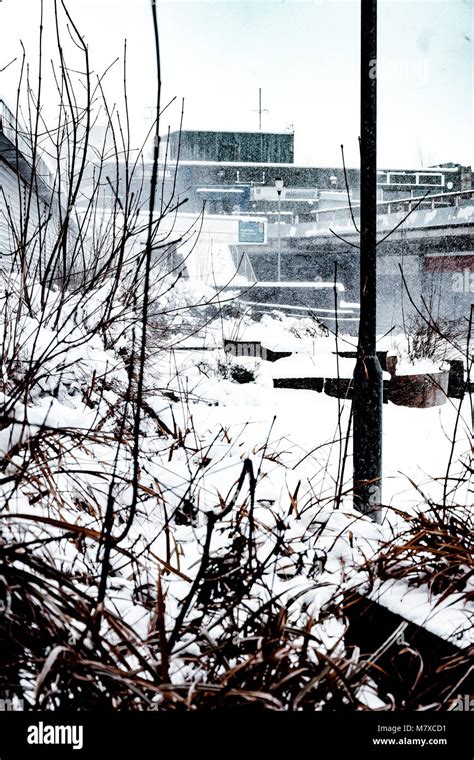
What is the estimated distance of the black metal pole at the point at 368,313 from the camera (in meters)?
2.72

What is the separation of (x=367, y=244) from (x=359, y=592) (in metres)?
1.39

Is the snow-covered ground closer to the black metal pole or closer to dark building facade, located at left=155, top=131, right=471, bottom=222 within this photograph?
the black metal pole

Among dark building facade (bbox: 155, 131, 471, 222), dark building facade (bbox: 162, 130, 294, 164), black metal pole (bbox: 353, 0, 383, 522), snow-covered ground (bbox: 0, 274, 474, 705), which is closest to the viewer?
snow-covered ground (bbox: 0, 274, 474, 705)

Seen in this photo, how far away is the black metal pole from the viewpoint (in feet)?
8.91

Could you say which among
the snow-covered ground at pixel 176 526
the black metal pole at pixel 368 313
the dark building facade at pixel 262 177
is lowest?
the snow-covered ground at pixel 176 526

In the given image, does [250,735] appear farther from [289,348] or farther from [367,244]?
[289,348]

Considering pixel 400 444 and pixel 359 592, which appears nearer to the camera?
pixel 359 592

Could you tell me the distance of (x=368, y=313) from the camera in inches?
108

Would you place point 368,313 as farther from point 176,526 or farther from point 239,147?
point 239,147

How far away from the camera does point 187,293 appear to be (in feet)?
55.7

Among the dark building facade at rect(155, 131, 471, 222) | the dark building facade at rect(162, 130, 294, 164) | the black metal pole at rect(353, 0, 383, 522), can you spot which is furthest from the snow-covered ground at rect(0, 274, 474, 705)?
the dark building facade at rect(162, 130, 294, 164)

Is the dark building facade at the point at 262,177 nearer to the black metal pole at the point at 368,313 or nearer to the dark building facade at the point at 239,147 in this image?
the dark building facade at the point at 239,147

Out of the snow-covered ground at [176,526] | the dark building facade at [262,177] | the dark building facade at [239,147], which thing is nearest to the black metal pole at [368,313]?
the snow-covered ground at [176,526]

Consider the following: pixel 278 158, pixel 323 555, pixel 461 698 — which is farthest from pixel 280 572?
pixel 278 158
